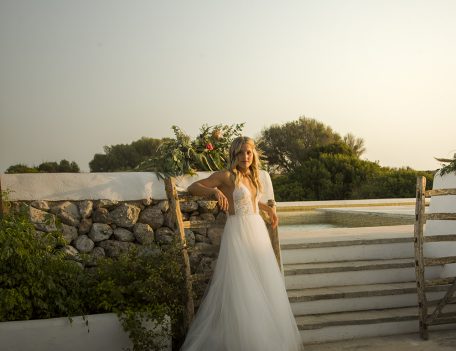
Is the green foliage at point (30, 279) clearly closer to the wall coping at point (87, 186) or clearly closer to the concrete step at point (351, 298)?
the wall coping at point (87, 186)

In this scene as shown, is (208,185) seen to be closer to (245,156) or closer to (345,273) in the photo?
(245,156)

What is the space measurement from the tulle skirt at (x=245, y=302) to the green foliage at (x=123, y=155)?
1766cm

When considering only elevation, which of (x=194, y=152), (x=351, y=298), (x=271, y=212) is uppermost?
(x=194, y=152)

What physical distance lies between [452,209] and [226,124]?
2.64 meters

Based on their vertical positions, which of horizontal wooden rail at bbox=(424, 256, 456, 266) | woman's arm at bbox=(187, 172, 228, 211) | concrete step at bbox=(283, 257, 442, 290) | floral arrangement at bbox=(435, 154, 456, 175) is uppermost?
floral arrangement at bbox=(435, 154, 456, 175)

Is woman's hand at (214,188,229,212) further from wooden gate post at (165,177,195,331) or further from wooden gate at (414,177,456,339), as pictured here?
wooden gate at (414,177,456,339)

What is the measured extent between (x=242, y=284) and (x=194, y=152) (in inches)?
62.2

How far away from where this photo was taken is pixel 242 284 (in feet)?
13.8

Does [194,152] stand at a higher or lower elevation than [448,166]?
higher

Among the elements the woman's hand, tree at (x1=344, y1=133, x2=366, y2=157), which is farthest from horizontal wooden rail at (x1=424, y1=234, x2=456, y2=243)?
tree at (x1=344, y1=133, x2=366, y2=157)

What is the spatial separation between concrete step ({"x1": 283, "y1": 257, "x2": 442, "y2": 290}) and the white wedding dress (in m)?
1.08

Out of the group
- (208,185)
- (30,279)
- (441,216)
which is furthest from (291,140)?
(30,279)

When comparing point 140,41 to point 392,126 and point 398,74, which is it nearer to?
point 398,74

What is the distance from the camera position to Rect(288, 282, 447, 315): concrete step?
5109 millimetres
